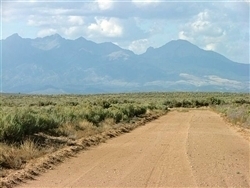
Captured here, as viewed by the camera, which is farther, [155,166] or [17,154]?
[17,154]

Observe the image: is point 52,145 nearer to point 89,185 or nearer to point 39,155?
point 39,155

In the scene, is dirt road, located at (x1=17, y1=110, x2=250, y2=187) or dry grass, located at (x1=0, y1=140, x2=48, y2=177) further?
dry grass, located at (x1=0, y1=140, x2=48, y2=177)

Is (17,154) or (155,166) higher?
(17,154)

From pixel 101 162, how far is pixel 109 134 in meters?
9.78

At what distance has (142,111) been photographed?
50.2 meters

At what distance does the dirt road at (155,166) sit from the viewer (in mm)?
12750

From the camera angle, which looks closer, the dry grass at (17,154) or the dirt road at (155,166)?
the dirt road at (155,166)

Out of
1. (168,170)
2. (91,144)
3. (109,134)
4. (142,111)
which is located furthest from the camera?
(142,111)

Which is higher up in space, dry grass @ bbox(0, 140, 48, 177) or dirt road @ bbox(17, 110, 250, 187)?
dry grass @ bbox(0, 140, 48, 177)

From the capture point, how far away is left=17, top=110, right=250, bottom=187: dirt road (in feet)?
41.8

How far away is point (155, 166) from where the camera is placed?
15.2m

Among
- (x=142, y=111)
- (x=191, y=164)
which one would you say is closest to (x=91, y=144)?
(x=191, y=164)

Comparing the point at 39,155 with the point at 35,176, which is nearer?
the point at 35,176

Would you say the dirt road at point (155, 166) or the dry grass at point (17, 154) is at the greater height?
the dry grass at point (17, 154)
